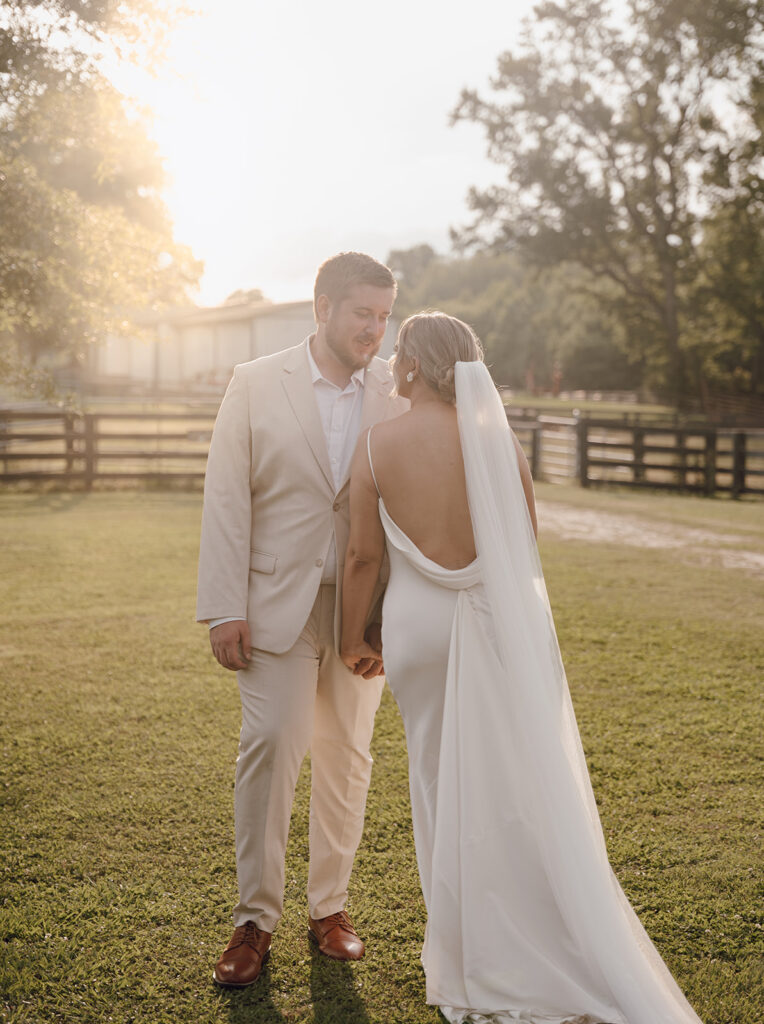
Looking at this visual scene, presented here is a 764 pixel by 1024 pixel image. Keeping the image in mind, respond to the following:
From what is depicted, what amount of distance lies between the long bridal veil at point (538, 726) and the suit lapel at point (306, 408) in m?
0.54

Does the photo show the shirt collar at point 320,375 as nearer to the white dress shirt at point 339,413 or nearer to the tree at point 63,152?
the white dress shirt at point 339,413

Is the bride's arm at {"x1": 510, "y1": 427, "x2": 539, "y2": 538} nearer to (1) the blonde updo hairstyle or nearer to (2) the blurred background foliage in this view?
(1) the blonde updo hairstyle

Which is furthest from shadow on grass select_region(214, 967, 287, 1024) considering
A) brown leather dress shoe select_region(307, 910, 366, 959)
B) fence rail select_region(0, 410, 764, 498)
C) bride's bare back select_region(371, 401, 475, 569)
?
fence rail select_region(0, 410, 764, 498)

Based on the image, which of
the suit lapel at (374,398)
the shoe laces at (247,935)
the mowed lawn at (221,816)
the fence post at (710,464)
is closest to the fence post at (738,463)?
the fence post at (710,464)

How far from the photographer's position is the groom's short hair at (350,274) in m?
3.15

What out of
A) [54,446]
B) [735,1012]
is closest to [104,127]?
[735,1012]

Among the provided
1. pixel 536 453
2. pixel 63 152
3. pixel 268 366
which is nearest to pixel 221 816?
pixel 268 366

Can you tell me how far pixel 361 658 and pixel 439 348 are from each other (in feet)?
3.38

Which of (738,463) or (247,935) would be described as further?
(738,463)

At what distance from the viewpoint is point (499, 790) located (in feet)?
9.37

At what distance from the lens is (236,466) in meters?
3.21

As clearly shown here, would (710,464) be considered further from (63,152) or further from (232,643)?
(232,643)

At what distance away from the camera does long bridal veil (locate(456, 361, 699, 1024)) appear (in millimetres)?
2752

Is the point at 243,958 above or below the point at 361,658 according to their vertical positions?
below
